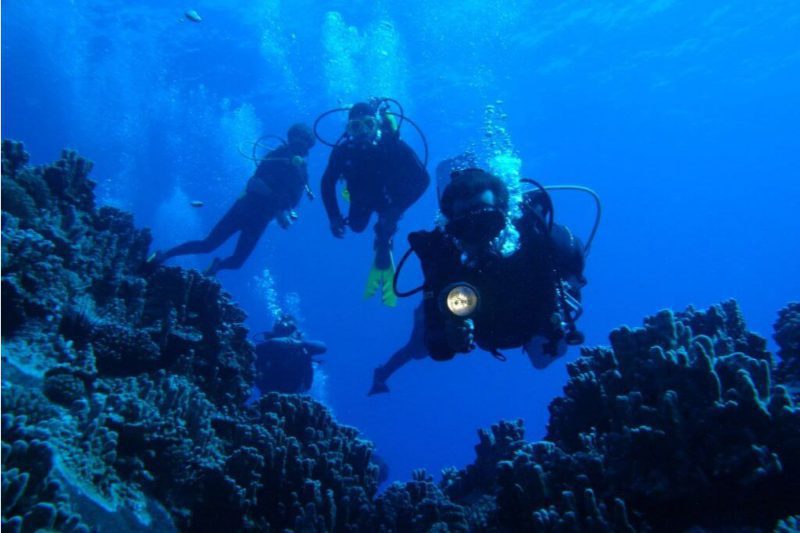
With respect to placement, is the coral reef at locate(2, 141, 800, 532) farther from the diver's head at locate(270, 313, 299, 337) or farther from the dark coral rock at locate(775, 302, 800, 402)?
the diver's head at locate(270, 313, 299, 337)

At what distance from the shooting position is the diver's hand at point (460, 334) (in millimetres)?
3936

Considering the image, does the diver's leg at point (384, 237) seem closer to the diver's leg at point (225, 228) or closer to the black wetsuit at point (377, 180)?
the black wetsuit at point (377, 180)

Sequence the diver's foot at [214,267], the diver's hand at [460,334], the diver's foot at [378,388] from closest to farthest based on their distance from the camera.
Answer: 1. the diver's hand at [460,334]
2. the diver's foot at [214,267]
3. the diver's foot at [378,388]

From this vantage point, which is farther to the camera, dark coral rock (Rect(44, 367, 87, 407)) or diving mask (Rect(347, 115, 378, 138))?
diving mask (Rect(347, 115, 378, 138))

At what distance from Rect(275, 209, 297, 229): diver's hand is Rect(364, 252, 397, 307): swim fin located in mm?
2425

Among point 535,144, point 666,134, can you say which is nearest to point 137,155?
point 535,144

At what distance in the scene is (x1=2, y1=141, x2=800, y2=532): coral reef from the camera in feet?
9.55

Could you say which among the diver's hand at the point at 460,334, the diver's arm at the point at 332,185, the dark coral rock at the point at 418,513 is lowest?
the dark coral rock at the point at 418,513

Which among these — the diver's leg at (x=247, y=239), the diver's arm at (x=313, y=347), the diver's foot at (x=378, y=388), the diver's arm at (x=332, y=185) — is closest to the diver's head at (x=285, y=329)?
the diver's arm at (x=313, y=347)

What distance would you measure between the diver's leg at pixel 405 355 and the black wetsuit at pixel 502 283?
15.1 feet

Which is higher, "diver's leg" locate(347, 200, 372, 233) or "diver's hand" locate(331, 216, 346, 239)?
"diver's leg" locate(347, 200, 372, 233)

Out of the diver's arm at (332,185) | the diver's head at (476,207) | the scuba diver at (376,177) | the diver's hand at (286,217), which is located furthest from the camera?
the diver's hand at (286,217)

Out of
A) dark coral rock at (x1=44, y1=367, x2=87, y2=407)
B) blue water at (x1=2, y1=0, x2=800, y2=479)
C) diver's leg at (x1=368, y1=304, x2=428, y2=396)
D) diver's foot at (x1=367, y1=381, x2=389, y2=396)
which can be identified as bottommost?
dark coral rock at (x1=44, y1=367, x2=87, y2=407)

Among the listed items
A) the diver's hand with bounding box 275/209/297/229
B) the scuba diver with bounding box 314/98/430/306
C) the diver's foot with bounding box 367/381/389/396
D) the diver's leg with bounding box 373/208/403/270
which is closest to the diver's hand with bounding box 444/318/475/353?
the scuba diver with bounding box 314/98/430/306
